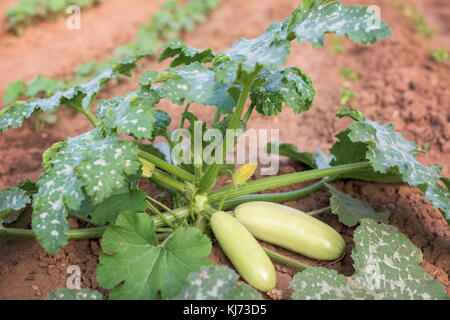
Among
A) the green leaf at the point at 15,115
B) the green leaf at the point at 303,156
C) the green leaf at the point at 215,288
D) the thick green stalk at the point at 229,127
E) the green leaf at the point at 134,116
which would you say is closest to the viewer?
the green leaf at the point at 215,288

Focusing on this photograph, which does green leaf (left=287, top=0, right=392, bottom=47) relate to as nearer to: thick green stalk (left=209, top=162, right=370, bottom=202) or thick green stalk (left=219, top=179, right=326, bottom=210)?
thick green stalk (left=209, top=162, right=370, bottom=202)

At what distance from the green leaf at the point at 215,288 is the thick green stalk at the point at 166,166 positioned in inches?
26.7

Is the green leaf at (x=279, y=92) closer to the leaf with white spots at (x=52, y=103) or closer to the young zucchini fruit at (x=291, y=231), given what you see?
the young zucchini fruit at (x=291, y=231)

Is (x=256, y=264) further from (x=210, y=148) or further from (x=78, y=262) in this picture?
(x=78, y=262)

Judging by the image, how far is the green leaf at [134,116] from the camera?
1813 mm

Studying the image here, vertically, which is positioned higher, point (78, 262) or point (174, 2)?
point (174, 2)

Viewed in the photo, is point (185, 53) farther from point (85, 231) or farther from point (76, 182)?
point (85, 231)

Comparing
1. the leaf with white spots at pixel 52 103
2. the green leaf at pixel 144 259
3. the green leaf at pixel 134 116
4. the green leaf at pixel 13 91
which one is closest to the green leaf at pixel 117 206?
the green leaf at pixel 144 259

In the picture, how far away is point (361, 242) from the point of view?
2.17m

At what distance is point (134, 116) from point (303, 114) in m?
2.34

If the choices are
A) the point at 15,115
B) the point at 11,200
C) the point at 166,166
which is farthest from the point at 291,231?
the point at 15,115
